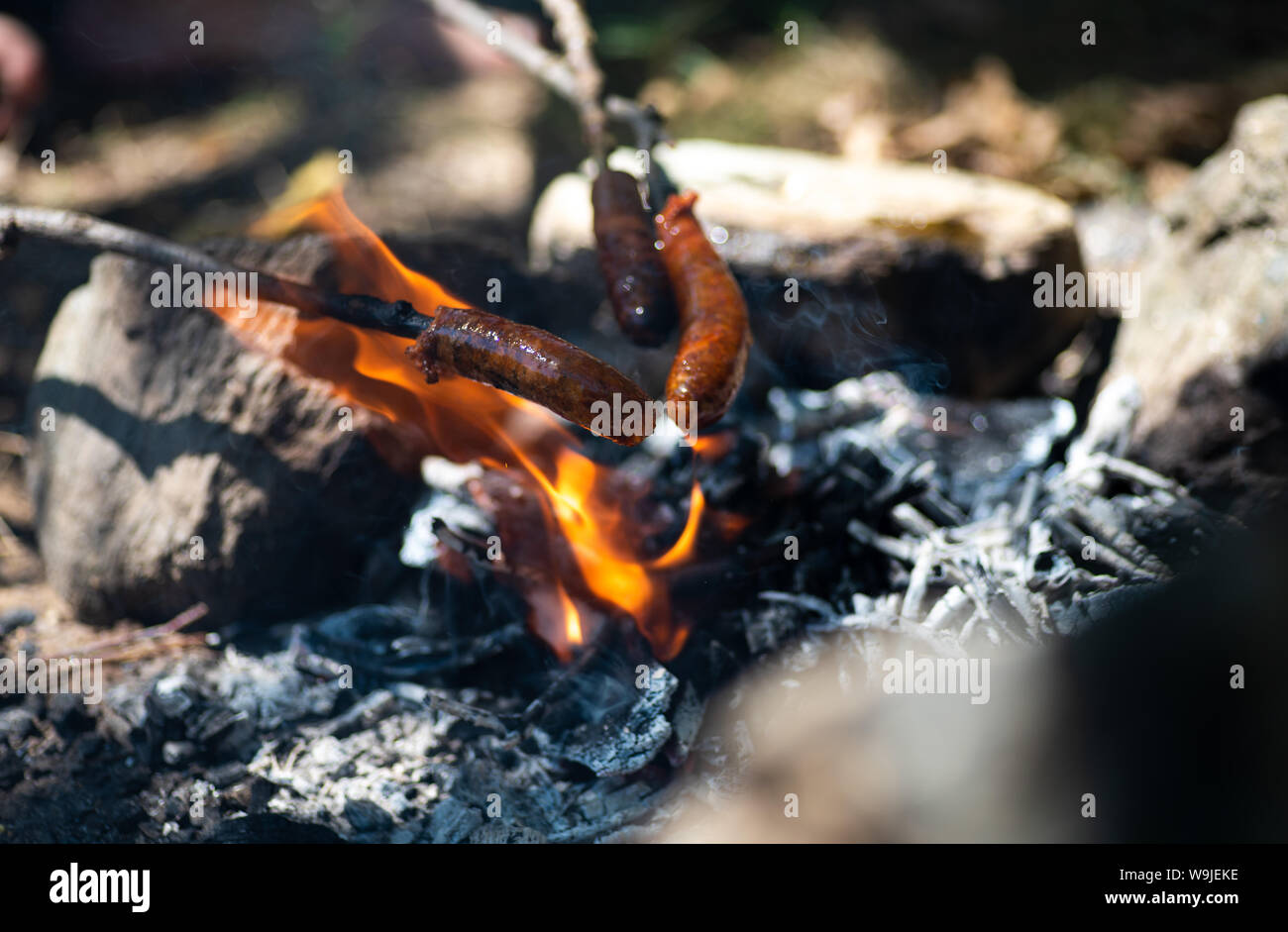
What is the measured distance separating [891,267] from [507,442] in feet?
6.33

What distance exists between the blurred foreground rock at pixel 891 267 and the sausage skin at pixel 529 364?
4.96 feet

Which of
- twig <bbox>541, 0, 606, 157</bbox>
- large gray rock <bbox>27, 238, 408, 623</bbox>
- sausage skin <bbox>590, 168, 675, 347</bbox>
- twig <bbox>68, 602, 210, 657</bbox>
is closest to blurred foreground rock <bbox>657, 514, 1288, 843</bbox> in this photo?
sausage skin <bbox>590, 168, 675, 347</bbox>

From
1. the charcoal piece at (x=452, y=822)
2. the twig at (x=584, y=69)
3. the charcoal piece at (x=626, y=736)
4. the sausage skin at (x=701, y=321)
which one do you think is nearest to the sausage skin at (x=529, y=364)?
the sausage skin at (x=701, y=321)

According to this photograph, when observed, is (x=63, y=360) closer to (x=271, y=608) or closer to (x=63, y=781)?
(x=271, y=608)

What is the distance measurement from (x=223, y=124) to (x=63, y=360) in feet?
11.6

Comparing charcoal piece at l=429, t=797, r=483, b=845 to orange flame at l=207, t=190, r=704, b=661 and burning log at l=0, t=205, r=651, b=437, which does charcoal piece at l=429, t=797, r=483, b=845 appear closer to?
orange flame at l=207, t=190, r=704, b=661

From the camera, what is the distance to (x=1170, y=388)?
2828mm

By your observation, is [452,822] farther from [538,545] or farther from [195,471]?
[195,471]

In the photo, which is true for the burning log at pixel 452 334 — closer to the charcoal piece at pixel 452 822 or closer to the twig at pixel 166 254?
the twig at pixel 166 254

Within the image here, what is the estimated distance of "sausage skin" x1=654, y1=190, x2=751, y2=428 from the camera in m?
2.10

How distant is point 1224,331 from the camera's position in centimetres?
274

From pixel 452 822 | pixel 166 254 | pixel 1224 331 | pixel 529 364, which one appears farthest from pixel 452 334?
pixel 1224 331
